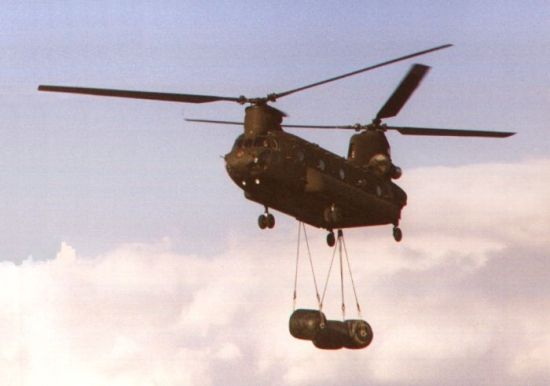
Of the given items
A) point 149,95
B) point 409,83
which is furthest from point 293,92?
point 409,83

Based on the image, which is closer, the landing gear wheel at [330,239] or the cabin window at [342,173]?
the cabin window at [342,173]

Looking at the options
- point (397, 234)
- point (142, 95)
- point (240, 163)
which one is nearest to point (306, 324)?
point (397, 234)

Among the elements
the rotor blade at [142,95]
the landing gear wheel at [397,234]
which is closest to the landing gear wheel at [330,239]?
the landing gear wheel at [397,234]

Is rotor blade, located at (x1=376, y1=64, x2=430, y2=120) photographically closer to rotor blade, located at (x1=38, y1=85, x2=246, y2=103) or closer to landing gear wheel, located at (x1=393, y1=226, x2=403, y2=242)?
landing gear wheel, located at (x1=393, y1=226, x2=403, y2=242)

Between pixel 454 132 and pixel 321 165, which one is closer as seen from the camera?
pixel 321 165

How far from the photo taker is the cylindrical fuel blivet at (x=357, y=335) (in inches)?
1816

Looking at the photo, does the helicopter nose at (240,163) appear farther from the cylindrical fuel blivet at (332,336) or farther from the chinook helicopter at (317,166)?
the cylindrical fuel blivet at (332,336)

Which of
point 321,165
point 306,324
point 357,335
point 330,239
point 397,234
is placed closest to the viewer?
point 321,165

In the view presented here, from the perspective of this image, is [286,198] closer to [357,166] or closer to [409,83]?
[357,166]

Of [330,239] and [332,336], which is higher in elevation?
[330,239]

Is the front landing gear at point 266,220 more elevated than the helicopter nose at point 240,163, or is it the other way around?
the helicopter nose at point 240,163

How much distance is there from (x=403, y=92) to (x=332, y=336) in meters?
10.9

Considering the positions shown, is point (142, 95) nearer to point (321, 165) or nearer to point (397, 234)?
point (321, 165)

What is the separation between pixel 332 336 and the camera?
4541 cm
